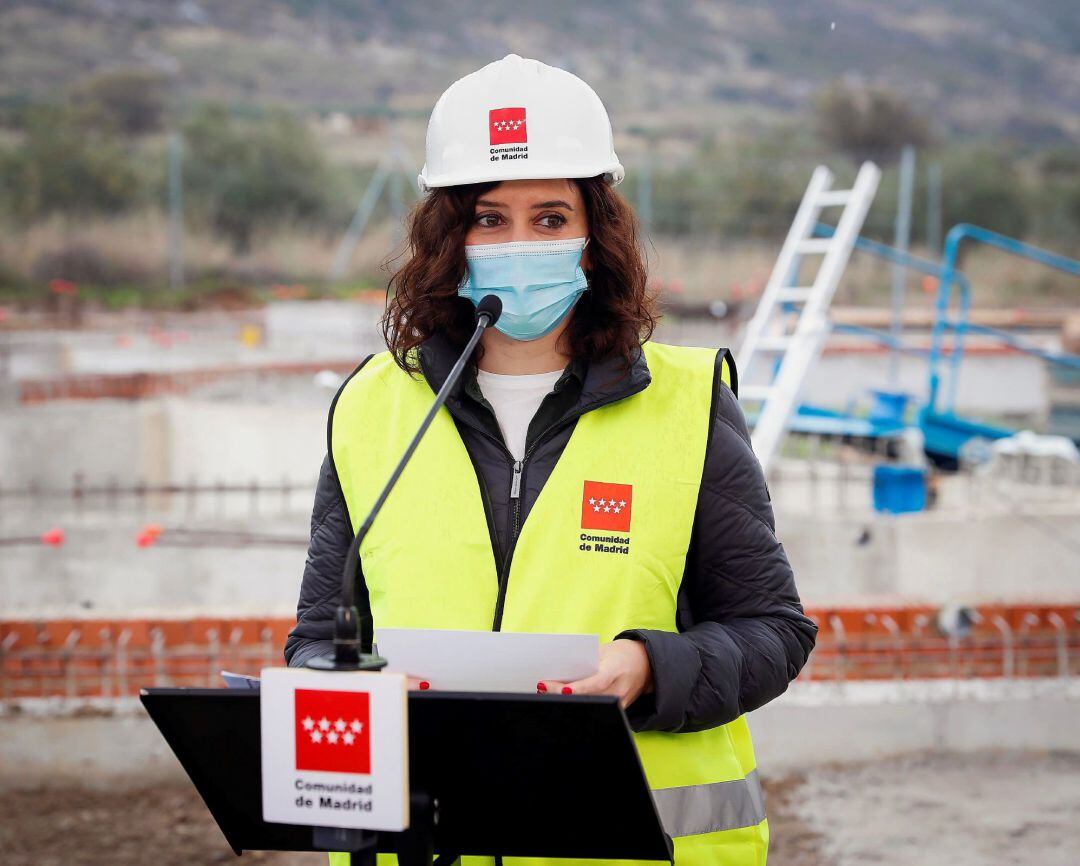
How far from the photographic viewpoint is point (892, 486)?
7.80 m

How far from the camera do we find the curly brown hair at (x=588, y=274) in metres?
1.84

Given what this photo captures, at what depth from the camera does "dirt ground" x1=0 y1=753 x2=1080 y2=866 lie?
3828 mm

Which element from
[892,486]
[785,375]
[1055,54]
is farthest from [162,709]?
[1055,54]

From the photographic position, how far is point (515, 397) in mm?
1871

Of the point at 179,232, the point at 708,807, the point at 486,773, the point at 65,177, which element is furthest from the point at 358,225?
the point at 486,773

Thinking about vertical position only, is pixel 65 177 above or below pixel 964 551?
above

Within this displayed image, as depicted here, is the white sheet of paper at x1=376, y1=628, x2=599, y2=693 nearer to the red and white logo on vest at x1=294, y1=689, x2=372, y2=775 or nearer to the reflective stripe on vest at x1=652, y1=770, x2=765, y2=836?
the red and white logo on vest at x1=294, y1=689, x2=372, y2=775

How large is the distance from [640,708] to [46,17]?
62.6 m

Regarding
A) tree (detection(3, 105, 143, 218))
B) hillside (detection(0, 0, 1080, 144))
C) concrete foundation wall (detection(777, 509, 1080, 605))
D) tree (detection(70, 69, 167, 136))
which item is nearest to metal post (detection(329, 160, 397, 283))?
tree (detection(3, 105, 143, 218))

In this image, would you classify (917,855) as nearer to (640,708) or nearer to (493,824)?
(640,708)

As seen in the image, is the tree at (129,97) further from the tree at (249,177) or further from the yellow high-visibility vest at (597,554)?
the yellow high-visibility vest at (597,554)

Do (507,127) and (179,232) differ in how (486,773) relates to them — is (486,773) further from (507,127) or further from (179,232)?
(179,232)

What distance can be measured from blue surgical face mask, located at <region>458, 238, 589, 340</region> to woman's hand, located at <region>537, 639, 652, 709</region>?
0.48 m

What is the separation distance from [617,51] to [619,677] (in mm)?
69596
